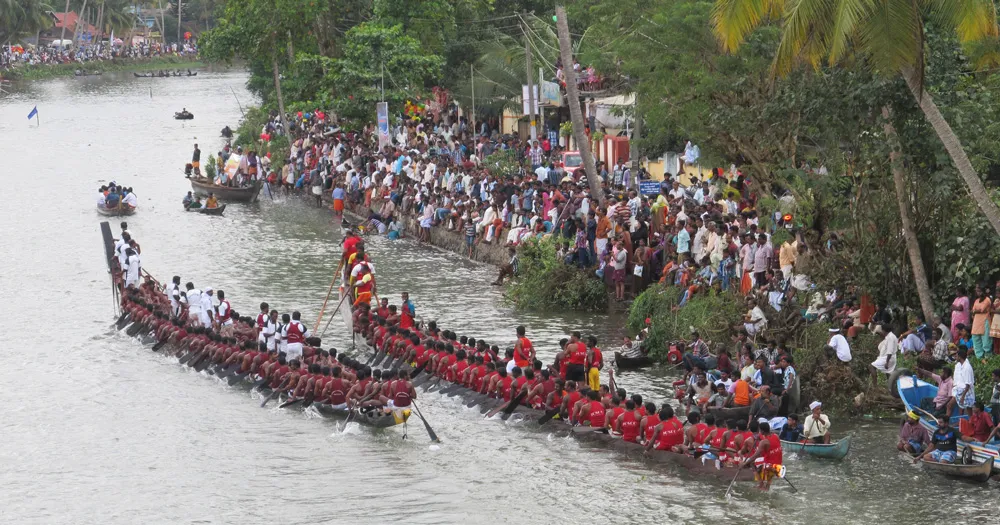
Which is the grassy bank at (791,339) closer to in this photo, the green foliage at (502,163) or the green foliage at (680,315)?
the green foliage at (680,315)

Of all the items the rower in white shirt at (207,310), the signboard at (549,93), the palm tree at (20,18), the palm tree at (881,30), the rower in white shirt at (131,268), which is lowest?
the rower in white shirt at (207,310)

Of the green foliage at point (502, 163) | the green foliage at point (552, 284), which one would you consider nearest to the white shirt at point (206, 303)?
the green foliage at point (552, 284)

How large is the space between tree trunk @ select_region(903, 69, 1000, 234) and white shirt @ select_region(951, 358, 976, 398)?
2064 millimetres

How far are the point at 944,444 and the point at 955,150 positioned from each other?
402cm

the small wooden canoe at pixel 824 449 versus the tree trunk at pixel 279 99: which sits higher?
the tree trunk at pixel 279 99

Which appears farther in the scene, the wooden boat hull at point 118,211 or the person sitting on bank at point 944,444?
the wooden boat hull at point 118,211

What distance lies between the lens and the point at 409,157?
40.8m

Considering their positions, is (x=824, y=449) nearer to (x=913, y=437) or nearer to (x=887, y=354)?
(x=913, y=437)

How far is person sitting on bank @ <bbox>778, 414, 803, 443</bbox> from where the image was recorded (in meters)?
18.8

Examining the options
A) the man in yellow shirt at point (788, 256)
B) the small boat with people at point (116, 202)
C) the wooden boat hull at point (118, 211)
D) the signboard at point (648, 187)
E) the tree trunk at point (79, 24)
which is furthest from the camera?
the tree trunk at point (79, 24)

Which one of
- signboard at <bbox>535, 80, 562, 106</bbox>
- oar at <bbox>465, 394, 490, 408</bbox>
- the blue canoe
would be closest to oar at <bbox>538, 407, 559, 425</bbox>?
oar at <bbox>465, 394, 490, 408</bbox>

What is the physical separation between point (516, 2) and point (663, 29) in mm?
21620

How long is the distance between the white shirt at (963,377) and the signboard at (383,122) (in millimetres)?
26684

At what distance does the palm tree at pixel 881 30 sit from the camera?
1766cm
